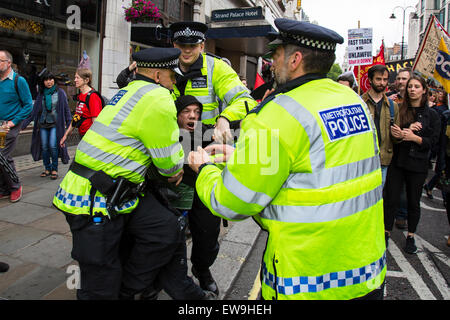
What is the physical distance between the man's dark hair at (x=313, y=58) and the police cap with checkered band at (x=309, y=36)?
2 cm

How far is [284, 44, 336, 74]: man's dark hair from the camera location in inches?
61.2

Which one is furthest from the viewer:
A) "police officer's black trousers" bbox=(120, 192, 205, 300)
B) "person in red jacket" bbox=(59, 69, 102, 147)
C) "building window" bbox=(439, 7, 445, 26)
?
"building window" bbox=(439, 7, 445, 26)

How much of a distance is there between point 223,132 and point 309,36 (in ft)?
3.31

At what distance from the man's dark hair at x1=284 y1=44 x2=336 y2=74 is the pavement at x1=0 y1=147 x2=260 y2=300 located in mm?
2291

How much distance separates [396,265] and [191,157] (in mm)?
3224

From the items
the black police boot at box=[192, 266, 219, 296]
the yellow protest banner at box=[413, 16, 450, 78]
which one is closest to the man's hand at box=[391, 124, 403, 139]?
the yellow protest banner at box=[413, 16, 450, 78]

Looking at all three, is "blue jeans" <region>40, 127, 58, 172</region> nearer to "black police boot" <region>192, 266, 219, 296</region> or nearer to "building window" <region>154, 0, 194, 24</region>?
"black police boot" <region>192, 266, 219, 296</region>

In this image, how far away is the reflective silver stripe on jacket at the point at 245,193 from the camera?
4.80 ft

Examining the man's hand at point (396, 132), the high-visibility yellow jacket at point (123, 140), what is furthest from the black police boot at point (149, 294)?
the man's hand at point (396, 132)

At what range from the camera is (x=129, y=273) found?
2377 mm

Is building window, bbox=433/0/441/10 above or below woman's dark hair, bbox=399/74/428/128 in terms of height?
above

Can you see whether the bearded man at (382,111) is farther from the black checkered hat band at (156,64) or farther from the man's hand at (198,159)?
the man's hand at (198,159)

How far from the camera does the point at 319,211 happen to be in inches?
56.9

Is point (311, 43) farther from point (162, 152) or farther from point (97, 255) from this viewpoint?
point (97, 255)
